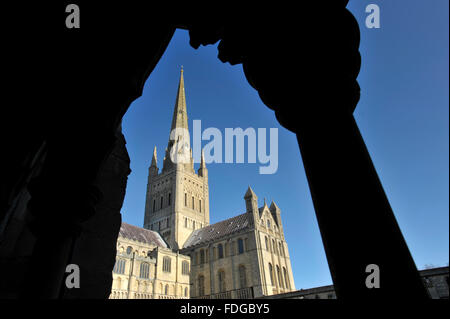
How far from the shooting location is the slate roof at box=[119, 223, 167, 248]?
138 ft

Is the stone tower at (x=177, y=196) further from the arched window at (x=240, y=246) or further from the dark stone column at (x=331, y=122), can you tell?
the dark stone column at (x=331, y=122)

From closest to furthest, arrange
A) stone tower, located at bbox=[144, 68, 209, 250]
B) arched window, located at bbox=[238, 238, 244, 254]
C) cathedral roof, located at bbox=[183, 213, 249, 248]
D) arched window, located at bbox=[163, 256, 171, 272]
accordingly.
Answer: arched window, located at bbox=[163, 256, 171, 272], arched window, located at bbox=[238, 238, 244, 254], cathedral roof, located at bbox=[183, 213, 249, 248], stone tower, located at bbox=[144, 68, 209, 250]

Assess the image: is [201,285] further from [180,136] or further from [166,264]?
[180,136]

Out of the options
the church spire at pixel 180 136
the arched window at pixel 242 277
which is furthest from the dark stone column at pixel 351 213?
the church spire at pixel 180 136

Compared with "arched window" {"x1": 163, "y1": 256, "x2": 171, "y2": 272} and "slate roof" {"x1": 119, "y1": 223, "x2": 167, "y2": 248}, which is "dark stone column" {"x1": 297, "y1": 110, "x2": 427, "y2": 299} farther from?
"slate roof" {"x1": 119, "y1": 223, "x2": 167, "y2": 248}

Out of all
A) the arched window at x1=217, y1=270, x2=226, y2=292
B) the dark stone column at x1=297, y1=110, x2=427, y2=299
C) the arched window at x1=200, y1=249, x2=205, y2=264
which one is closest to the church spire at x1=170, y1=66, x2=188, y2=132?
the arched window at x1=200, y1=249, x2=205, y2=264

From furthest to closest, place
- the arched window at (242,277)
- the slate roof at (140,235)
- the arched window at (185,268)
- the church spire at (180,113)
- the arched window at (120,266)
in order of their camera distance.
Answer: the church spire at (180,113)
the slate roof at (140,235)
the arched window at (185,268)
the arched window at (242,277)
the arched window at (120,266)

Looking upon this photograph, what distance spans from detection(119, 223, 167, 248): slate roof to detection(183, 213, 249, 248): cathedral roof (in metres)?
5.14

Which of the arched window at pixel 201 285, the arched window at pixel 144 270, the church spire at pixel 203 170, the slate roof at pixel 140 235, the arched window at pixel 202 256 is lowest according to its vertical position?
the arched window at pixel 201 285

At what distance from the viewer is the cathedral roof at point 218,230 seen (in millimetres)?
44219

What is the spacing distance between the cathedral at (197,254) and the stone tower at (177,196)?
204 millimetres

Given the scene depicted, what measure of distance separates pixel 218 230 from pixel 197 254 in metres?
5.73

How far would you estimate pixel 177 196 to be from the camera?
5216 centimetres
